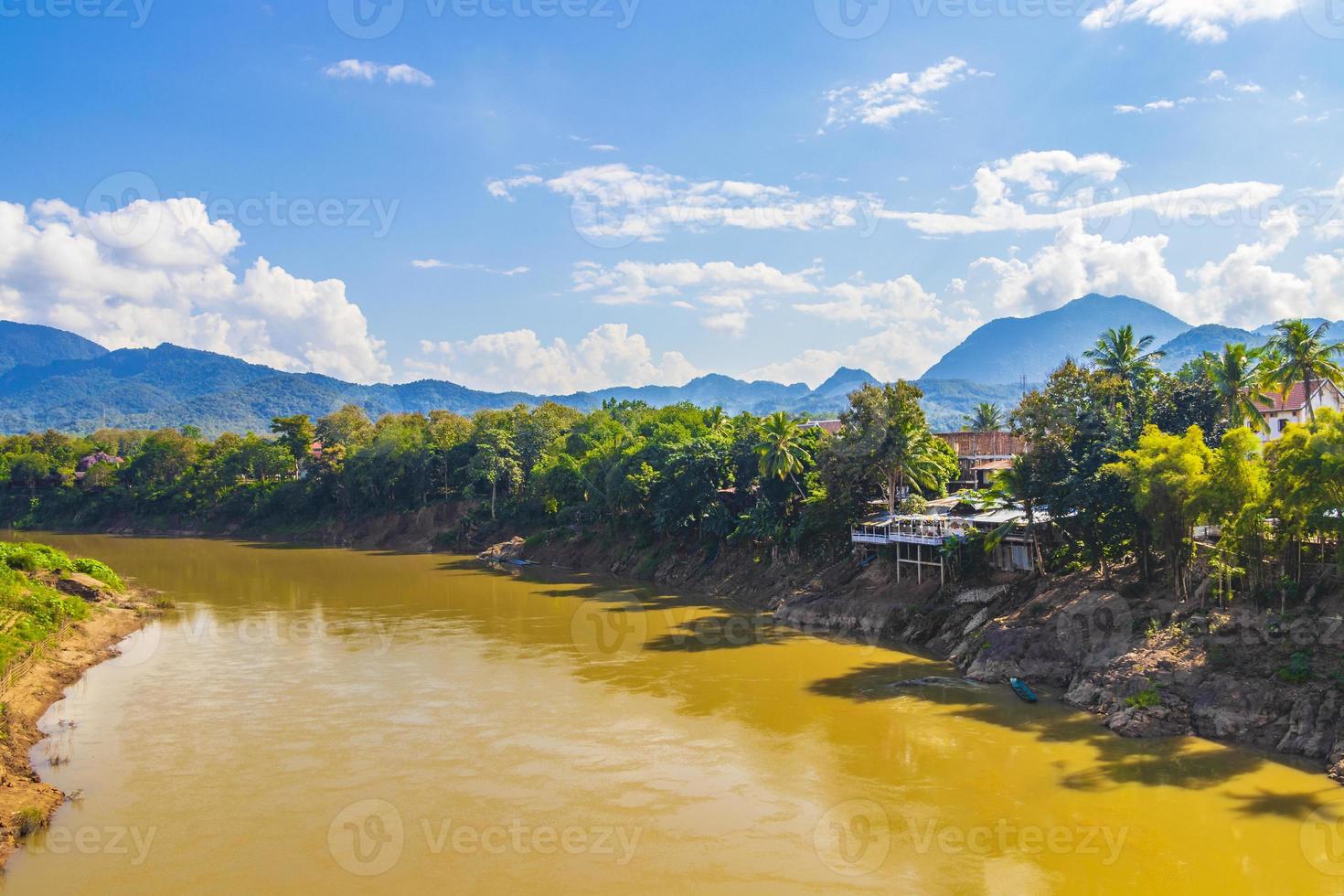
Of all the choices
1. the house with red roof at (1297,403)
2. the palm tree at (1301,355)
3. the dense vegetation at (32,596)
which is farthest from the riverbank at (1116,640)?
the dense vegetation at (32,596)

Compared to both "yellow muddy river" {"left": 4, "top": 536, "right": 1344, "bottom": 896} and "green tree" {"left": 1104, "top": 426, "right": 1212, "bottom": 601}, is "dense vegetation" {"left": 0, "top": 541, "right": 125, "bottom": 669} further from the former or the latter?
"green tree" {"left": 1104, "top": 426, "right": 1212, "bottom": 601}

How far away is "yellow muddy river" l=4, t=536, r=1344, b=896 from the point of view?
17391 millimetres

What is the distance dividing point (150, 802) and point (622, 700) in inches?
526

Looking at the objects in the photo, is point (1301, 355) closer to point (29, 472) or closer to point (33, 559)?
point (33, 559)

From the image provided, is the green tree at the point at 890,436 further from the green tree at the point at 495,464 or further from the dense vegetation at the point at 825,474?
the green tree at the point at 495,464

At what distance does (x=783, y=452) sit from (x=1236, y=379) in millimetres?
20614

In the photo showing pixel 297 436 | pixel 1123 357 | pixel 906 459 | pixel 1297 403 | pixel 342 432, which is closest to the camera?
pixel 906 459

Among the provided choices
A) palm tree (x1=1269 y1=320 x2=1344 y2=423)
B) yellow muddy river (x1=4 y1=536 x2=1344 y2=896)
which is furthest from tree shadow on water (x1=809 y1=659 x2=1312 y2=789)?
palm tree (x1=1269 y1=320 x2=1344 y2=423)

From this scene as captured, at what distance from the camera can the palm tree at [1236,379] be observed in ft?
127

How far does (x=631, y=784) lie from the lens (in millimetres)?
21781

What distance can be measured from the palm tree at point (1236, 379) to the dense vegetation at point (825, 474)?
11 centimetres

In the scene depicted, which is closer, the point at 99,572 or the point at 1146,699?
the point at 1146,699

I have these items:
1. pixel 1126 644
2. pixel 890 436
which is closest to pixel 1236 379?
pixel 890 436

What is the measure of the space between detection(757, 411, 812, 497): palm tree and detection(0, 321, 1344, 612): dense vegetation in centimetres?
11
